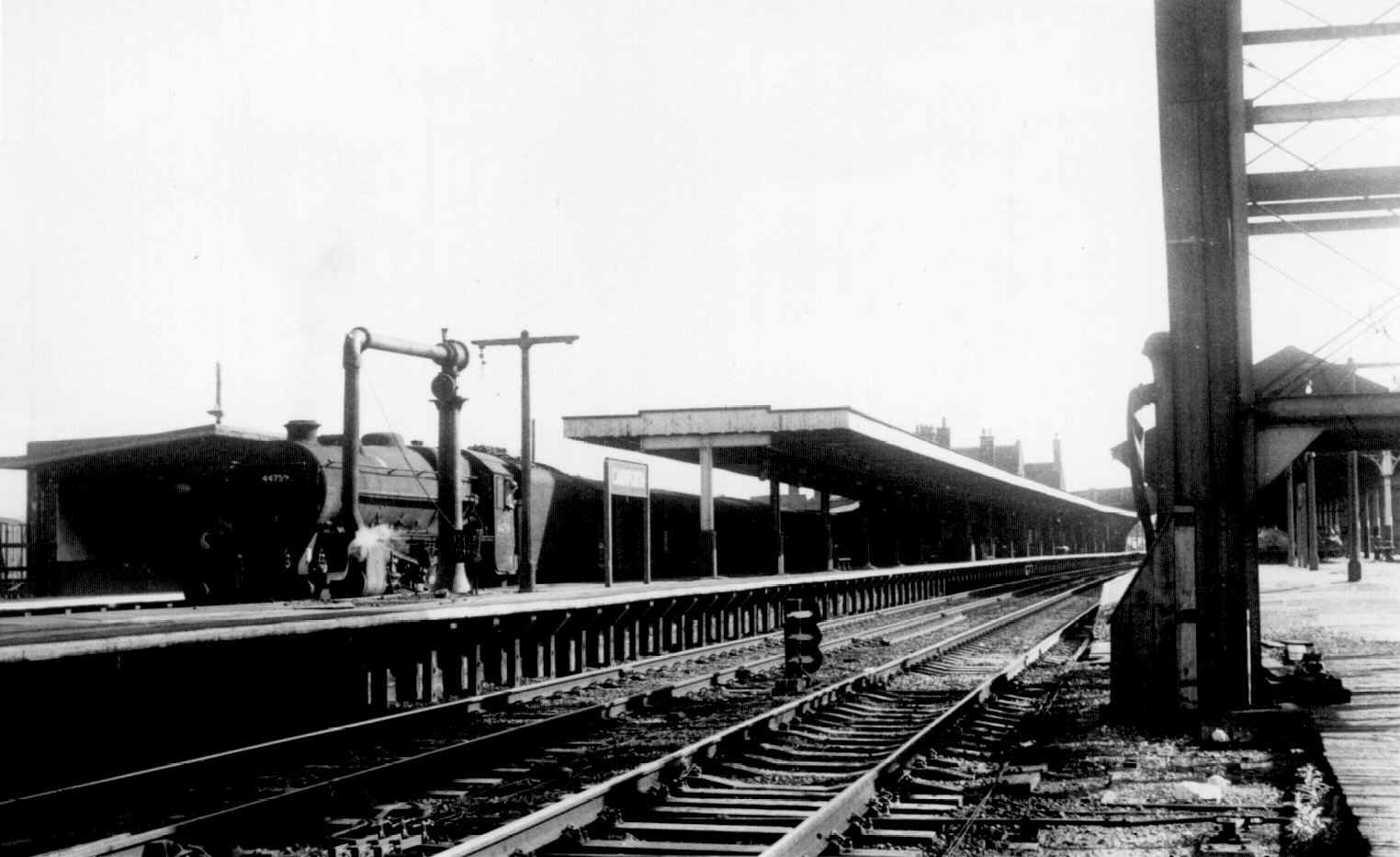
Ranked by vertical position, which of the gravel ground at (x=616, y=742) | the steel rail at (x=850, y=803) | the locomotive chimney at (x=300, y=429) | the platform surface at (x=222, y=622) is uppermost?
the locomotive chimney at (x=300, y=429)

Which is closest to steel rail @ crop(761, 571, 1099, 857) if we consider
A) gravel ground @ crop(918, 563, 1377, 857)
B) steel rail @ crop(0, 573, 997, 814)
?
gravel ground @ crop(918, 563, 1377, 857)

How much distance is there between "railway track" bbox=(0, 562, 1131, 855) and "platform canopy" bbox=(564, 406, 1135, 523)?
44.0ft

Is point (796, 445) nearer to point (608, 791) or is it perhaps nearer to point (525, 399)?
point (525, 399)

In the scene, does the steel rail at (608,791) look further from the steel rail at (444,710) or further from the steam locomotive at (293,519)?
the steam locomotive at (293,519)

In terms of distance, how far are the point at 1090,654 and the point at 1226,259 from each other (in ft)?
27.4

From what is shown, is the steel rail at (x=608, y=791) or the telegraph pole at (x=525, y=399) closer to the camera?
the steel rail at (x=608, y=791)

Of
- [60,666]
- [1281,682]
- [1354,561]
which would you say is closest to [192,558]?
[60,666]

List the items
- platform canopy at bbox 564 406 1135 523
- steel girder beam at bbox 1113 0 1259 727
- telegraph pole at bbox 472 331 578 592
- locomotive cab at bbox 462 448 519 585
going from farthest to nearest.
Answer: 1. platform canopy at bbox 564 406 1135 523
2. locomotive cab at bbox 462 448 519 585
3. telegraph pole at bbox 472 331 578 592
4. steel girder beam at bbox 1113 0 1259 727

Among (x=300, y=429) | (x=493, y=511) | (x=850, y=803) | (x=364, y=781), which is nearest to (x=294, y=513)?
(x=300, y=429)

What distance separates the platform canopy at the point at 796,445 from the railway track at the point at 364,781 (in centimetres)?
1340

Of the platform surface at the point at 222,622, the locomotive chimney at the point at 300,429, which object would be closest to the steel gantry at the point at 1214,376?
the platform surface at the point at 222,622

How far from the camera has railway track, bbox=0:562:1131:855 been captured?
21.2ft

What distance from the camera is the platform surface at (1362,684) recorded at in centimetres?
575

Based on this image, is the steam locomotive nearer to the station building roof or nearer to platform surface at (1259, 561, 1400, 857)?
the station building roof
